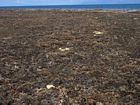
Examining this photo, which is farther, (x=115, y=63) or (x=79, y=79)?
(x=115, y=63)

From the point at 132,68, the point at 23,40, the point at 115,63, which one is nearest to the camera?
the point at 132,68

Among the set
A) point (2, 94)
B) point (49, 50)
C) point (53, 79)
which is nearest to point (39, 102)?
point (2, 94)

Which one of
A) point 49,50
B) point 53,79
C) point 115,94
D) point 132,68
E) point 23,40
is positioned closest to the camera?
point 115,94

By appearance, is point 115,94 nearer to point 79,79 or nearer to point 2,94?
point 79,79

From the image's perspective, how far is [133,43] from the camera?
21031 mm

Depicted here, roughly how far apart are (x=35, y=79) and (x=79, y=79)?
5.44 feet

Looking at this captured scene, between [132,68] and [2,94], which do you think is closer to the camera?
[2,94]

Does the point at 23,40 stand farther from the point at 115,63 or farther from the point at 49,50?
the point at 115,63

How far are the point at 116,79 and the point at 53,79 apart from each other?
→ 237 cm

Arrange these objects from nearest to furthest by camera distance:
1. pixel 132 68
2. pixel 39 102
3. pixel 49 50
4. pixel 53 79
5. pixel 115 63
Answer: pixel 39 102 < pixel 53 79 < pixel 132 68 < pixel 115 63 < pixel 49 50

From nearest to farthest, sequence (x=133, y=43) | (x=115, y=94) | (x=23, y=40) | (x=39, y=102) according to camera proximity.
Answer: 1. (x=39, y=102)
2. (x=115, y=94)
3. (x=133, y=43)
4. (x=23, y=40)

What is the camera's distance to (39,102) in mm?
10086

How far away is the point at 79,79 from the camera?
12.5m

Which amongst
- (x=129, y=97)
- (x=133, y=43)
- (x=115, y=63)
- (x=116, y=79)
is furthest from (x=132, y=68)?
(x=133, y=43)
